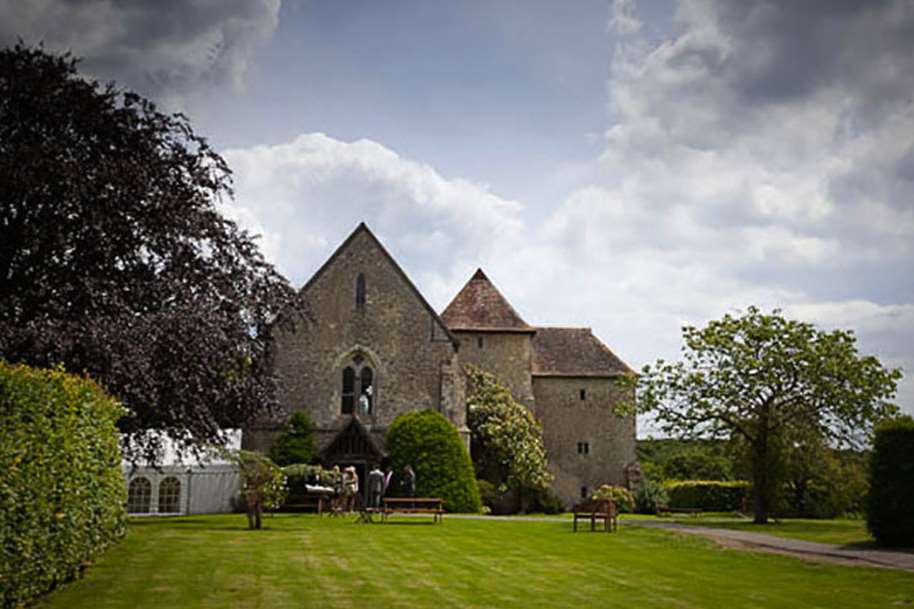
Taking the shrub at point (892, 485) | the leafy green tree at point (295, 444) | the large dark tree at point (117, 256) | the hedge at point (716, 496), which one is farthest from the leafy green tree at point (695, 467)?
the large dark tree at point (117, 256)

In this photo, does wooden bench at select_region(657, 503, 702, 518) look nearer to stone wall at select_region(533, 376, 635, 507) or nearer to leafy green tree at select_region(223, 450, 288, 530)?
stone wall at select_region(533, 376, 635, 507)

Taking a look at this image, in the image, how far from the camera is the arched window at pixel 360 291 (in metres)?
39.9

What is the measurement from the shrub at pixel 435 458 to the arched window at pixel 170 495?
8347mm

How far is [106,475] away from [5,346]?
24.5 ft

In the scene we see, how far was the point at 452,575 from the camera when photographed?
46.2 ft

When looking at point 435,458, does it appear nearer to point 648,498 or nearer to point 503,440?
point 503,440

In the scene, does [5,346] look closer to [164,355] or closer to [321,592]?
[164,355]

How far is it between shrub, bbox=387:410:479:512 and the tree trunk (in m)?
10.7

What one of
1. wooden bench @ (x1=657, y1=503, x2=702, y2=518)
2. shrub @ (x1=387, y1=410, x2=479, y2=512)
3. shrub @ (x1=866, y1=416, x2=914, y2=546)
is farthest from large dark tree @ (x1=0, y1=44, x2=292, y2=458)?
wooden bench @ (x1=657, y1=503, x2=702, y2=518)

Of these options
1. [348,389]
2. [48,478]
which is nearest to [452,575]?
[48,478]

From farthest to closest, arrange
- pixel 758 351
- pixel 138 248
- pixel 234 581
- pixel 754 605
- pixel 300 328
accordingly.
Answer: pixel 300 328, pixel 758 351, pixel 138 248, pixel 234 581, pixel 754 605

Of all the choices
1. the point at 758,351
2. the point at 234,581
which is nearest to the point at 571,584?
the point at 234,581

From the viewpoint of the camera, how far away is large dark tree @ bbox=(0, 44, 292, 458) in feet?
73.2

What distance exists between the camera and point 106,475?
15703mm
